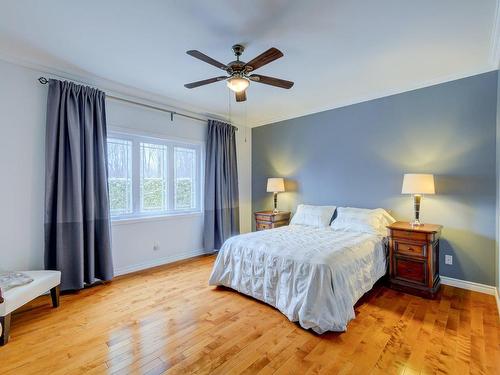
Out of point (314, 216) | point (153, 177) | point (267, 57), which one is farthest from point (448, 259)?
point (153, 177)

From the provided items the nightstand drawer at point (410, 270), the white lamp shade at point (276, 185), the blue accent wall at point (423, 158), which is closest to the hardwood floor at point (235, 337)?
the nightstand drawer at point (410, 270)

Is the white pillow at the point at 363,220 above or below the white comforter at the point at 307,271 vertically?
above

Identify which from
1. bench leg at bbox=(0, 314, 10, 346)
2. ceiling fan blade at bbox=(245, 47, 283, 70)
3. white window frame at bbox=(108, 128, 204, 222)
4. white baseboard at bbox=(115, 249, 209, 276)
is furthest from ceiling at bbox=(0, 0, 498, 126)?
white baseboard at bbox=(115, 249, 209, 276)

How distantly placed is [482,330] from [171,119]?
173 inches

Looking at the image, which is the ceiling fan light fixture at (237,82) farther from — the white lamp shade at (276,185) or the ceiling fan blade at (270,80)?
the white lamp shade at (276,185)

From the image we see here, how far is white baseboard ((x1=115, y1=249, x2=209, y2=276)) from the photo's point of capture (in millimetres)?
3536

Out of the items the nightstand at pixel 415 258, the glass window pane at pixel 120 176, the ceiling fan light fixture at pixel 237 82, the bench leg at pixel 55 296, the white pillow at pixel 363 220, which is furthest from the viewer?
the glass window pane at pixel 120 176

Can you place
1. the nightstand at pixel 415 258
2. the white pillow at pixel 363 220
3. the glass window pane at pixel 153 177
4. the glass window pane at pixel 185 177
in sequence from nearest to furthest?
the nightstand at pixel 415 258 < the white pillow at pixel 363 220 < the glass window pane at pixel 153 177 < the glass window pane at pixel 185 177

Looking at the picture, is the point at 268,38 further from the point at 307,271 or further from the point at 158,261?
the point at 158,261

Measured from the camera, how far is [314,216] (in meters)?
3.91

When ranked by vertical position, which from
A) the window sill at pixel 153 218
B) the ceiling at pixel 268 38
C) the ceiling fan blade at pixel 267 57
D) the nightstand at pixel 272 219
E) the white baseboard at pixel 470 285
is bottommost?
the white baseboard at pixel 470 285

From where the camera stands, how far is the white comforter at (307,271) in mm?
2148

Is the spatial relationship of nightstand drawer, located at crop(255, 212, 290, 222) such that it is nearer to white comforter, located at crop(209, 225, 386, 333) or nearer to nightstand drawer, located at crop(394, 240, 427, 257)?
white comforter, located at crop(209, 225, 386, 333)

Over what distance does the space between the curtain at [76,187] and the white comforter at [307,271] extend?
1547 millimetres
